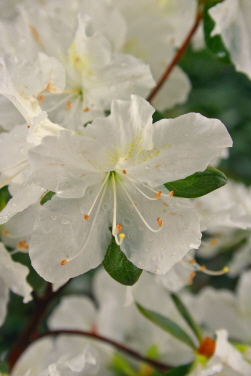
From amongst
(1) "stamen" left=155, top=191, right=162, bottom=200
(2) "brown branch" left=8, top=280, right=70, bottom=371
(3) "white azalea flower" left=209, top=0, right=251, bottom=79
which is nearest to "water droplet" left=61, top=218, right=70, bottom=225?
(1) "stamen" left=155, top=191, right=162, bottom=200

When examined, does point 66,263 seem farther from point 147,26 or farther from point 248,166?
point 248,166

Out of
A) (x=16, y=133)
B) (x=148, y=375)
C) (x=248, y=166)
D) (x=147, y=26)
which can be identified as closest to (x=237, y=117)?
(x=248, y=166)

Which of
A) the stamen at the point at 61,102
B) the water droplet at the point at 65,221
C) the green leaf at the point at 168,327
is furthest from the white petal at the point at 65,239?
the green leaf at the point at 168,327

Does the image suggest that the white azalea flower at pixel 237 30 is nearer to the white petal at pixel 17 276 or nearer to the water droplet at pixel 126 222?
the water droplet at pixel 126 222

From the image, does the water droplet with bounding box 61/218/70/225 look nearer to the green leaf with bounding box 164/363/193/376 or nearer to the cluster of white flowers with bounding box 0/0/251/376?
the cluster of white flowers with bounding box 0/0/251/376

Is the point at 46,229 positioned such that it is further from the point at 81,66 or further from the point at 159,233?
the point at 81,66

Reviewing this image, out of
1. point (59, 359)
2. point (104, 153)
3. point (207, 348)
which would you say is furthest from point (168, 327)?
point (104, 153)
